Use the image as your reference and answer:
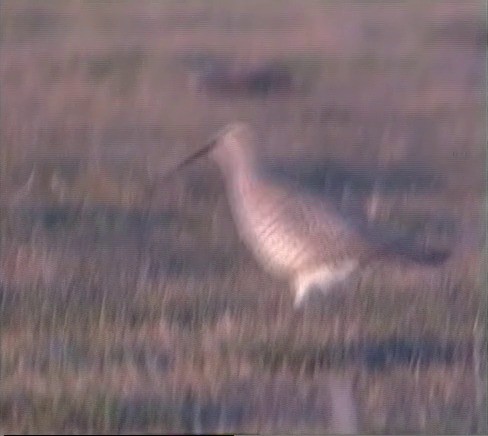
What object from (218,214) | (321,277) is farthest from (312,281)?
(218,214)

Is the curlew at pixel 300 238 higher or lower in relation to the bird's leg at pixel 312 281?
higher

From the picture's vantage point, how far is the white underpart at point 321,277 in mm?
3340

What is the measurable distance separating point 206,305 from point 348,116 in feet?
7.18

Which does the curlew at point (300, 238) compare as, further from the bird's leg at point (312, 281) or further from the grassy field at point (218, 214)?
the grassy field at point (218, 214)

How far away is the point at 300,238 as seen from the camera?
132 inches

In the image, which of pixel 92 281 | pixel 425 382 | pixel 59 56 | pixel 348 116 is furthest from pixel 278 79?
pixel 425 382

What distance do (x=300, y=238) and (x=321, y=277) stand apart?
0.36 ft

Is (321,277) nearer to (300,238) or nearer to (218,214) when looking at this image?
(300,238)

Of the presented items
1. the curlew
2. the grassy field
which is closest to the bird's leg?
the curlew

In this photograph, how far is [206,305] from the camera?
12.0 feet

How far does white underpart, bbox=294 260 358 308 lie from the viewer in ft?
11.0

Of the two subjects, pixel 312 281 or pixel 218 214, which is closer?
pixel 312 281

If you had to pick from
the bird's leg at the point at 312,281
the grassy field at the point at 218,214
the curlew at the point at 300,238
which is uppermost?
the curlew at the point at 300,238

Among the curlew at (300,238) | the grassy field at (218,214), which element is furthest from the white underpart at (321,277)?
the grassy field at (218,214)
